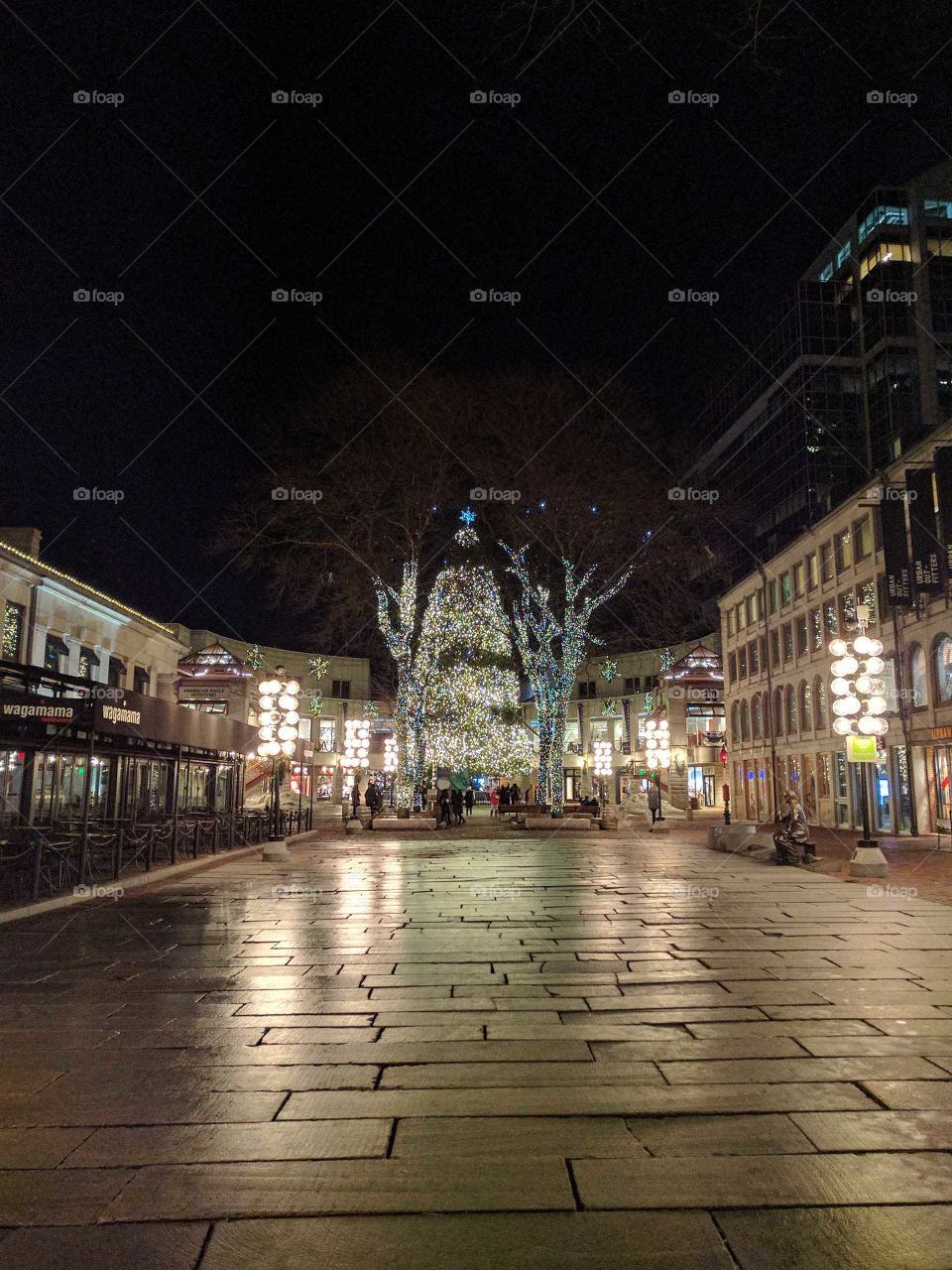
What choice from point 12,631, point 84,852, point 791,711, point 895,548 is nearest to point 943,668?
point 895,548

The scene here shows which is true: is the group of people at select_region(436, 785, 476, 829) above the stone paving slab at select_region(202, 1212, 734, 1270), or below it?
above

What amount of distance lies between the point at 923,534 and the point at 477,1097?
26.7 metres

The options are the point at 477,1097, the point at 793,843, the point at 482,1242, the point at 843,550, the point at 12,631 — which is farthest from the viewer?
the point at 843,550

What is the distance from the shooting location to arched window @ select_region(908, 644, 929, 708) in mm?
28766

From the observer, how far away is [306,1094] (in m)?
5.12

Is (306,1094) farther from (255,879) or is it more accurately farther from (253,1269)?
(255,879)

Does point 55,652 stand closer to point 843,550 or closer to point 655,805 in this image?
point 655,805

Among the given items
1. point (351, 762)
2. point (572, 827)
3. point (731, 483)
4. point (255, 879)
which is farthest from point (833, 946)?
point (731, 483)

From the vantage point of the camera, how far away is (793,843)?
19.2 meters

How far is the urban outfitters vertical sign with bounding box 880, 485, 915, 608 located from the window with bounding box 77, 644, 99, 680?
85.3 feet

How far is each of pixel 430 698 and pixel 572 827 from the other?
22.2 feet

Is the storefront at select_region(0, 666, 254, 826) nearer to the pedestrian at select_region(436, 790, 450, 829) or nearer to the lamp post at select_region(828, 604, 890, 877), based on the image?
the pedestrian at select_region(436, 790, 450, 829)

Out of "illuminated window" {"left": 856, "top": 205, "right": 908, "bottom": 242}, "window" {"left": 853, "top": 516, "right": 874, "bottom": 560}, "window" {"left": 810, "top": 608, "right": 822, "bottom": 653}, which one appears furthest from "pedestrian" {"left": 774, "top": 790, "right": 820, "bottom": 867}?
"illuminated window" {"left": 856, "top": 205, "right": 908, "bottom": 242}

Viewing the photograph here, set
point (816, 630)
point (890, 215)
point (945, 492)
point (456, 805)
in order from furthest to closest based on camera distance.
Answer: point (890, 215) → point (816, 630) → point (456, 805) → point (945, 492)
